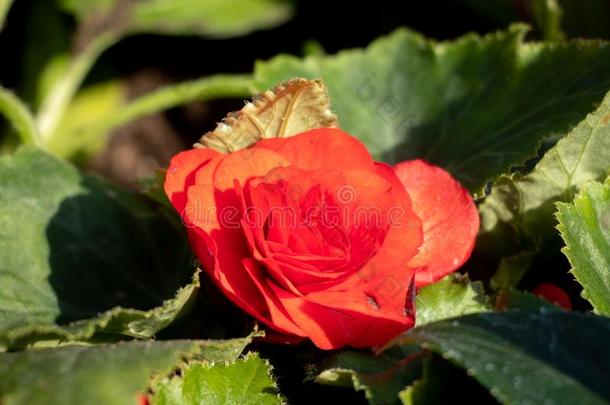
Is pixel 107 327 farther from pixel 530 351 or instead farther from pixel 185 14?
pixel 185 14

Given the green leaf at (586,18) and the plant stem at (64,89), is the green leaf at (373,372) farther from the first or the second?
the plant stem at (64,89)

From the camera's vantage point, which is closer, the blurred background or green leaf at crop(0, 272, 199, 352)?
green leaf at crop(0, 272, 199, 352)

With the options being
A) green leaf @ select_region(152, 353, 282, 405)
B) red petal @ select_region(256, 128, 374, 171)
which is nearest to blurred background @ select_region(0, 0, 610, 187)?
red petal @ select_region(256, 128, 374, 171)

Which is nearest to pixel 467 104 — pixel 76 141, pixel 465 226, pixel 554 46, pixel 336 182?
pixel 554 46

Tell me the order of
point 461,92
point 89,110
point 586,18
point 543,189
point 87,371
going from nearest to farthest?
point 87,371
point 543,189
point 461,92
point 586,18
point 89,110

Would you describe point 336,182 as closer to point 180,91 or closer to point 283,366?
point 283,366

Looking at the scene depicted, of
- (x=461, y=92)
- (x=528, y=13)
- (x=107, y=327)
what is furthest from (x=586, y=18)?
(x=107, y=327)

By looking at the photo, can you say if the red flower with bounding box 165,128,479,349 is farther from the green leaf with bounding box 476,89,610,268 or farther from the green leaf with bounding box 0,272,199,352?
the green leaf with bounding box 476,89,610,268
